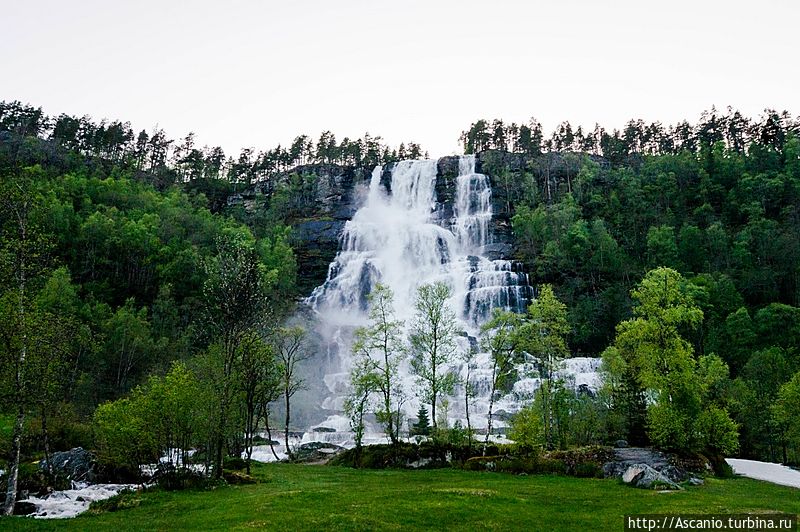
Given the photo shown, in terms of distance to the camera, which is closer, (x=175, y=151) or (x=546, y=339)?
(x=546, y=339)

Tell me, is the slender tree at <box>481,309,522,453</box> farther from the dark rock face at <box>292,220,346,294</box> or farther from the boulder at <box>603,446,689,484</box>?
the dark rock face at <box>292,220,346,294</box>

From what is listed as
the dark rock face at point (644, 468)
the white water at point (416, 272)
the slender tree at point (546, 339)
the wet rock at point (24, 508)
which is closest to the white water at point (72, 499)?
the wet rock at point (24, 508)

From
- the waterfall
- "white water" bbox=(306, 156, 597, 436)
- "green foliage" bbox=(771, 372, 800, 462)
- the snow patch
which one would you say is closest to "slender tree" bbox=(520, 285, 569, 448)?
the snow patch

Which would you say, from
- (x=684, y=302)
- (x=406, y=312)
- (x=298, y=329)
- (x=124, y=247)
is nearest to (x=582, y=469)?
(x=684, y=302)

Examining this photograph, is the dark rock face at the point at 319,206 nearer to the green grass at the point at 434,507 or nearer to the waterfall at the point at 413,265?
the waterfall at the point at 413,265

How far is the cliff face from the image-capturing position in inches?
4124

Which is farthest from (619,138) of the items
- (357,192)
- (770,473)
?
(770,473)

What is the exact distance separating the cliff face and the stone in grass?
2988 inches

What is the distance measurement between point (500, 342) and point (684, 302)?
12406 millimetres

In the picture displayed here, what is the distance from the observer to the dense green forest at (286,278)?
28.2m

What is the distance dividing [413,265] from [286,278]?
915 inches

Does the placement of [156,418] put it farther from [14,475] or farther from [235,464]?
[235,464]

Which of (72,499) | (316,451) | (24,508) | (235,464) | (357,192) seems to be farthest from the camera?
(357,192)

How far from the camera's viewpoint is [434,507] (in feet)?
53.1
